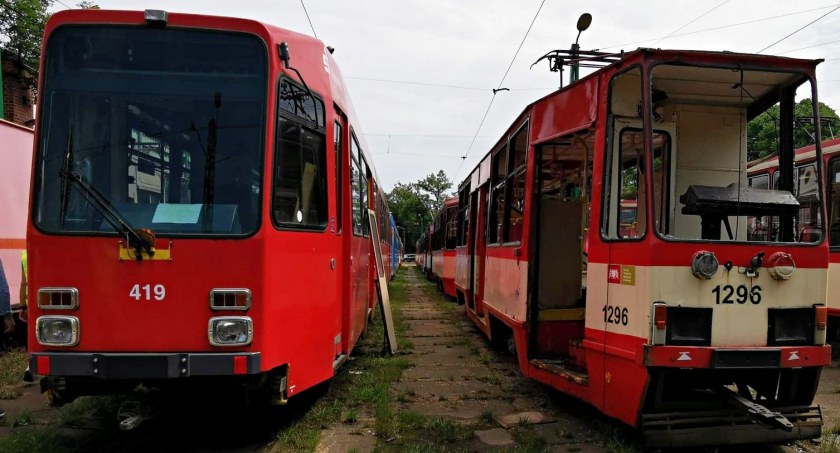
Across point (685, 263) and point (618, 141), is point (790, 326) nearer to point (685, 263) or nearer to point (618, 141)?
point (685, 263)

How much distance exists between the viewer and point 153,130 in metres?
4.24

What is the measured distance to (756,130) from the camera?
5836 mm

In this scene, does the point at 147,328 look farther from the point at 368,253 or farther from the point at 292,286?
the point at 368,253

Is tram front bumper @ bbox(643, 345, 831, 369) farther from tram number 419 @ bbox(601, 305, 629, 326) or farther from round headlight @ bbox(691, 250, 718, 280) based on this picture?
round headlight @ bbox(691, 250, 718, 280)

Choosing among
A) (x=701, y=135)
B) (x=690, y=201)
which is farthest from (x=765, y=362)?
(x=701, y=135)

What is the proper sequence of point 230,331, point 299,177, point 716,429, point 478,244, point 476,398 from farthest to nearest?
point 478,244
point 476,398
point 299,177
point 716,429
point 230,331

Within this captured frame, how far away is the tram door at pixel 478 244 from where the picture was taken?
927 centimetres

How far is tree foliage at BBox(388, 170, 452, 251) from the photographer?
78938 mm

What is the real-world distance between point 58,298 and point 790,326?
17.3ft

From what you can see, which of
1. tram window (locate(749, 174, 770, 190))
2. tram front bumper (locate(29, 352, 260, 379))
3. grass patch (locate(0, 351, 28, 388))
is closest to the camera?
tram front bumper (locate(29, 352, 260, 379))

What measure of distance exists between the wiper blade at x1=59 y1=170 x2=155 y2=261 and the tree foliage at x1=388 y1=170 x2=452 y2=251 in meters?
71.9

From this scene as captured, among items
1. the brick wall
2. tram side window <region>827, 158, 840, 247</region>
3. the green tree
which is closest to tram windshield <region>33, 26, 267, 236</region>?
tram side window <region>827, 158, 840, 247</region>

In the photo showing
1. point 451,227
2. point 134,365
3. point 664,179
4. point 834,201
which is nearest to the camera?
point 134,365

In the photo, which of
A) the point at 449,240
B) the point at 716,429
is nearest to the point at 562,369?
the point at 716,429
